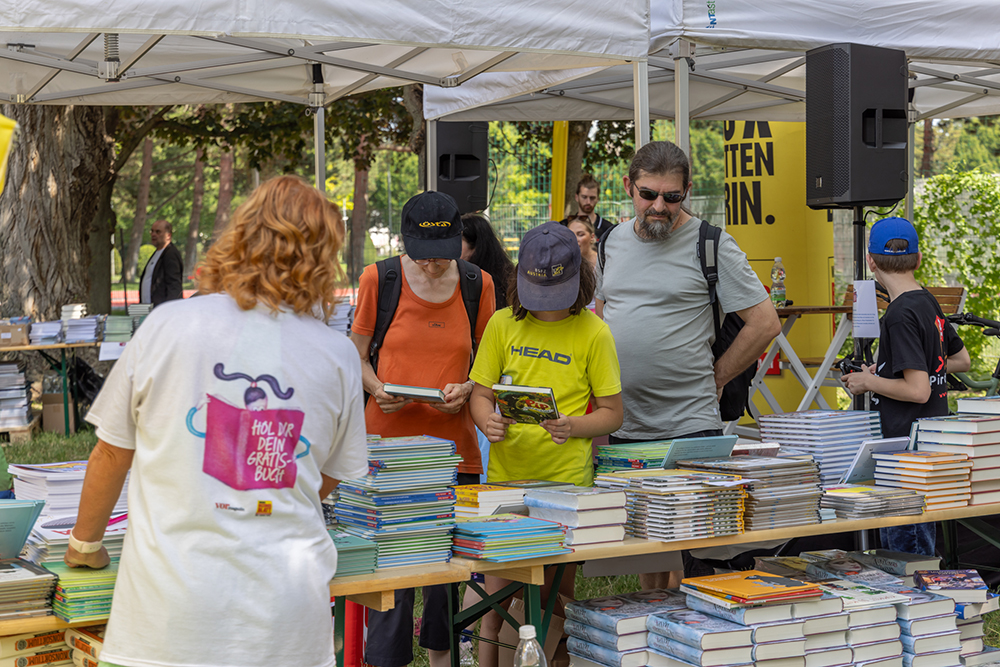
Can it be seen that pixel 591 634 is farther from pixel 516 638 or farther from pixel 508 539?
pixel 508 539

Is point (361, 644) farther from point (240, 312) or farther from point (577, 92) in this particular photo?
point (577, 92)

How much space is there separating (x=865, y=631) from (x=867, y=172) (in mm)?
2258

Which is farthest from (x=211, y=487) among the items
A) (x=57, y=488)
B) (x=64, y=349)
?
(x=64, y=349)

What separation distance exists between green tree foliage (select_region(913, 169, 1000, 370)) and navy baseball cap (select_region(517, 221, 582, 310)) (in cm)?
929

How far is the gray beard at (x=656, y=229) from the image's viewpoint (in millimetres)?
3424

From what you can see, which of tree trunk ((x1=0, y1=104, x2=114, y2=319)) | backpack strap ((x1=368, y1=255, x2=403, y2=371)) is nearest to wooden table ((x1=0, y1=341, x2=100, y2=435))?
tree trunk ((x1=0, y1=104, x2=114, y2=319))

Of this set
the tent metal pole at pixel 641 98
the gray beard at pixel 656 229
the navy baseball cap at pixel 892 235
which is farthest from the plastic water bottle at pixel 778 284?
the gray beard at pixel 656 229

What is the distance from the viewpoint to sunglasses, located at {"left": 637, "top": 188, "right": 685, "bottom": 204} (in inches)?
133

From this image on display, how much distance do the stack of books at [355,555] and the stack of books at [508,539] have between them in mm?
242

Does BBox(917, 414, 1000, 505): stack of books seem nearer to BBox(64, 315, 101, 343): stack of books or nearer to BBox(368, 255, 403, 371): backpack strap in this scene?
BBox(368, 255, 403, 371): backpack strap

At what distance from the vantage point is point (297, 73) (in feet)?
A: 20.6

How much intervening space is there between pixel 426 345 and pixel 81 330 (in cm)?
731

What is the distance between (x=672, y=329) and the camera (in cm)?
346

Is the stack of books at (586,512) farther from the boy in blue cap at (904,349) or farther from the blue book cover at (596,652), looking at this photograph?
the boy in blue cap at (904,349)
